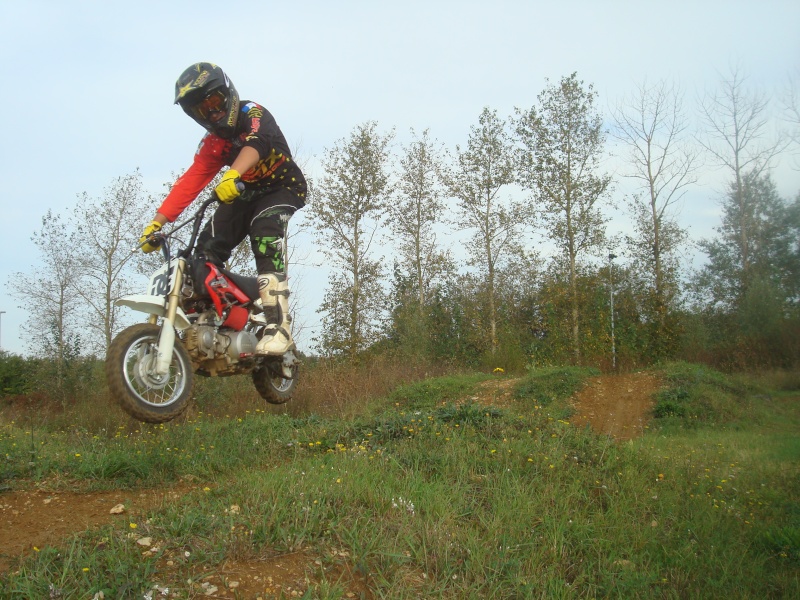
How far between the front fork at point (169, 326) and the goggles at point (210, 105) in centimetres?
113

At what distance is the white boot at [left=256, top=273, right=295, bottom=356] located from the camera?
17.1 feet

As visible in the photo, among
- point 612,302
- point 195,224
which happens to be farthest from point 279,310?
point 612,302

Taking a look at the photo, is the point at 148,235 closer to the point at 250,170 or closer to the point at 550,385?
the point at 250,170

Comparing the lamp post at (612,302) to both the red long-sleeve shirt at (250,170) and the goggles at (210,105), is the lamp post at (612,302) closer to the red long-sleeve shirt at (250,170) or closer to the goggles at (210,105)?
the red long-sleeve shirt at (250,170)

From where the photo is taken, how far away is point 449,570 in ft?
11.4

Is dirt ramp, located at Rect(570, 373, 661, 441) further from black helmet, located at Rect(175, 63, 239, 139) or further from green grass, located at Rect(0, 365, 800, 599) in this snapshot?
black helmet, located at Rect(175, 63, 239, 139)

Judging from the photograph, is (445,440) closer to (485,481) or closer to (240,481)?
(485,481)

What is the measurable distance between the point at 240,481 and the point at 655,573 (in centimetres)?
264

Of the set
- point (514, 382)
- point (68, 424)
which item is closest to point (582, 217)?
point (514, 382)

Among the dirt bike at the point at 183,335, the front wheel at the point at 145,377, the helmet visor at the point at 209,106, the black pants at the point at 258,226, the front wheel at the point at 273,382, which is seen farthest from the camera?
the front wheel at the point at 273,382

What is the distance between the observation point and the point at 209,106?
4945 mm

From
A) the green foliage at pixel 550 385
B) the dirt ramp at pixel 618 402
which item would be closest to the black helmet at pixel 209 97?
the dirt ramp at pixel 618 402

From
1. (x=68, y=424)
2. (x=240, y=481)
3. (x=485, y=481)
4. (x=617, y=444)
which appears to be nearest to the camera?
(x=240, y=481)

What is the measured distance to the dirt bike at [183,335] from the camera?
14.1ft
